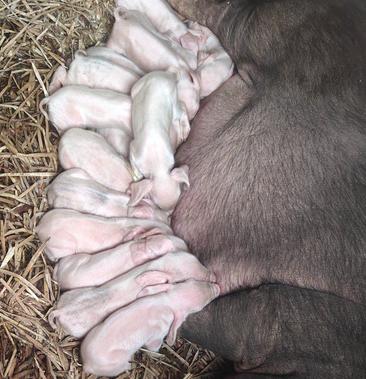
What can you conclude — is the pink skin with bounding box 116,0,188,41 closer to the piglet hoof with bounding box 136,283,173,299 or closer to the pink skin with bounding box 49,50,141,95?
the pink skin with bounding box 49,50,141,95

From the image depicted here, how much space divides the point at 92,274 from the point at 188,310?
27 centimetres

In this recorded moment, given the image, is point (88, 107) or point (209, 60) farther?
point (209, 60)

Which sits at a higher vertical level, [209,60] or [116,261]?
[209,60]

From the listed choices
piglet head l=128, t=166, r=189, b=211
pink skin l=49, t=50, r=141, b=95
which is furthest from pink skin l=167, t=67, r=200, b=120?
piglet head l=128, t=166, r=189, b=211

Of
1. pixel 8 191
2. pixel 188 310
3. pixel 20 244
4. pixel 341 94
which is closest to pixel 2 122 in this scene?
pixel 8 191

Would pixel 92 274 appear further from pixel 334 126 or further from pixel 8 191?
pixel 334 126

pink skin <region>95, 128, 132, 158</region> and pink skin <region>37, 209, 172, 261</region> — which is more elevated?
pink skin <region>95, 128, 132, 158</region>

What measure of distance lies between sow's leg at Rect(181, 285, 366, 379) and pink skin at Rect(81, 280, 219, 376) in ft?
0.32

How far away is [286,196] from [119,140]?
1.84 feet

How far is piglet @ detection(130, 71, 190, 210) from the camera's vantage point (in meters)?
2.11

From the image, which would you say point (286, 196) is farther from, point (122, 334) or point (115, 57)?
point (115, 57)

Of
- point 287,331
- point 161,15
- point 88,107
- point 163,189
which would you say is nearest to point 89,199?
point 163,189

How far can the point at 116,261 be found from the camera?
79.4 inches

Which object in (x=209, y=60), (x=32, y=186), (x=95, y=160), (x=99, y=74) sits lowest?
(x=32, y=186)
